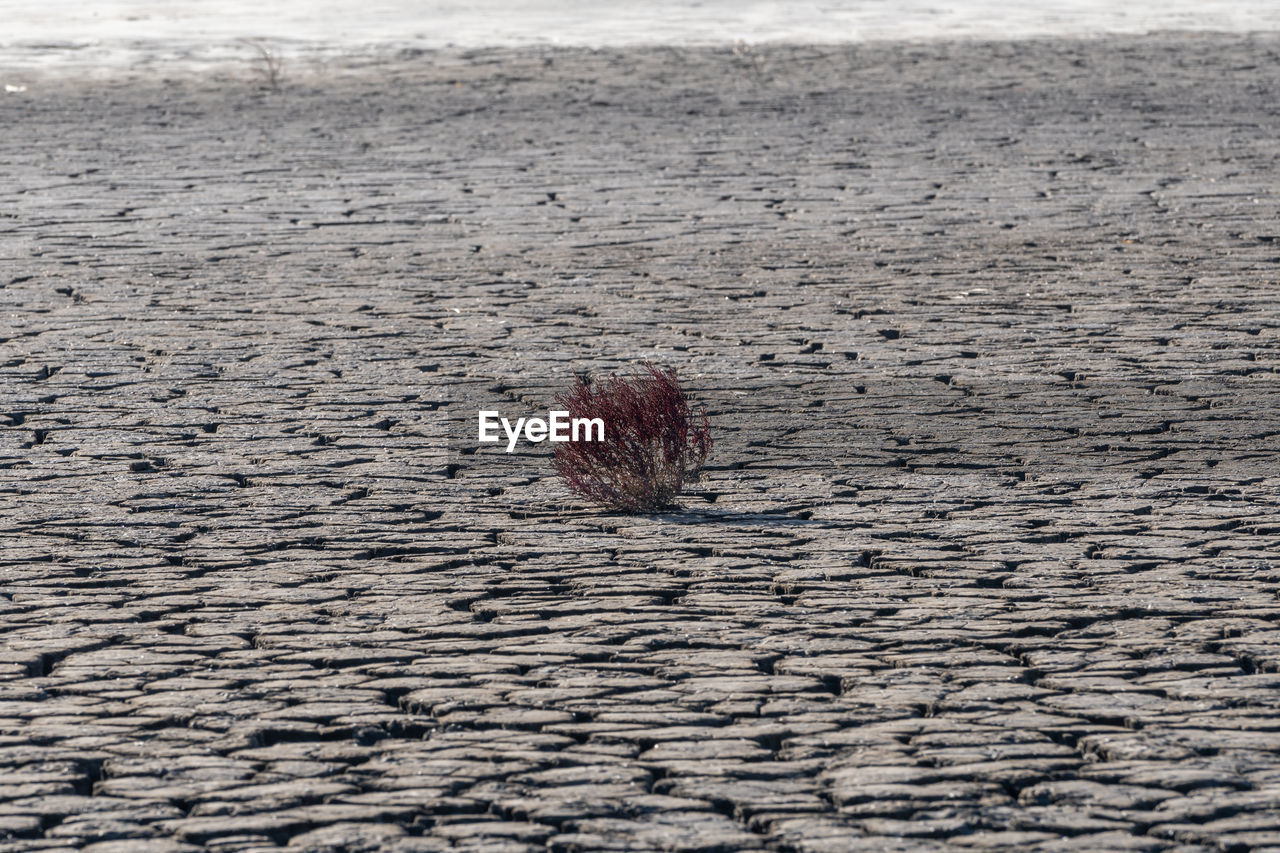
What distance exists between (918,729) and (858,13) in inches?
1065

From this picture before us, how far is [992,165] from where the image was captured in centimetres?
1681

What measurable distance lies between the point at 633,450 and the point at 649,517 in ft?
0.91

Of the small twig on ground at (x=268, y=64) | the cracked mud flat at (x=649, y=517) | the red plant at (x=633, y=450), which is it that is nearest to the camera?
the cracked mud flat at (x=649, y=517)

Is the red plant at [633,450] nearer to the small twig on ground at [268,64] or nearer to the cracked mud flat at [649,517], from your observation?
the cracked mud flat at [649,517]

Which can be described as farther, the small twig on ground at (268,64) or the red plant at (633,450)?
the small twig on ground at (268,64)

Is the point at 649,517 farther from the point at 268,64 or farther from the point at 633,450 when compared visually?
the point at 268,64

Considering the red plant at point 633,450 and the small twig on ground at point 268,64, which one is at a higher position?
the small twig on ground at point 268,64

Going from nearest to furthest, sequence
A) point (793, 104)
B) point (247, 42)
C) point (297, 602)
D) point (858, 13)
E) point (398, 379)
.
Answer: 1. point (297, 602)
2. point (398, 379)
3. point (793, 104)
4. point (247, 42)
5. point (858, 13)

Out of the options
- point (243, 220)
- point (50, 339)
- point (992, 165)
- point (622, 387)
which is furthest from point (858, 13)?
point (622, 387)

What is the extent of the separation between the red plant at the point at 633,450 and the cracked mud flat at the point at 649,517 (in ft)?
0.37

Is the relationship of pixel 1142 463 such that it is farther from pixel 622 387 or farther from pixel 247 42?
pixel 247 42

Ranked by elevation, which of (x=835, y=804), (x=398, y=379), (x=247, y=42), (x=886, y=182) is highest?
(x=247, y=42)

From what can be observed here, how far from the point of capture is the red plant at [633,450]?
773cm

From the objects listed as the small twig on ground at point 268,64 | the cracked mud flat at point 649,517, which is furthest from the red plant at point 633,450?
Answer: the small twig on ground at point 268,64
